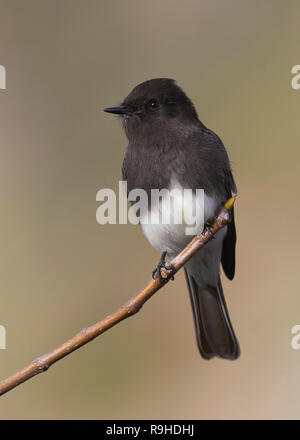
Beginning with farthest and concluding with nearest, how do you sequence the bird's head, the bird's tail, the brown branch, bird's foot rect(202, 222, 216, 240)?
the bird's tail → the bird's head → bird's foot rect(202, 222, 216, 240) → the brown branch

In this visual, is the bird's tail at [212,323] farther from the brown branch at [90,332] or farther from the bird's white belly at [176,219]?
the brown branch at [90,332]

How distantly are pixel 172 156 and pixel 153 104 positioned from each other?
28 centimetres

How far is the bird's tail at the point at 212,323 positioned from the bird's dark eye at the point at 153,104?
3.12 feet

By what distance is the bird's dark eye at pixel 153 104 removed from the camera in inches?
112

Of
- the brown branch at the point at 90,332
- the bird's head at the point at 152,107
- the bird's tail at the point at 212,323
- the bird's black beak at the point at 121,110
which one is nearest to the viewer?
the brown branch at the point at 90,332

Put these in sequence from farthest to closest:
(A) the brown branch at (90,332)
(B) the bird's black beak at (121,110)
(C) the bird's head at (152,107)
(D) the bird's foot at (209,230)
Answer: (C) the bird's head at (152,107) < (B) the bird's black beak at (121,110) < (D) the bird's foot at (209,230) < (A) the brown branch at (90,332)

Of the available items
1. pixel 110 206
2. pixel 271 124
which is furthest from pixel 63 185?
pixel 271 124

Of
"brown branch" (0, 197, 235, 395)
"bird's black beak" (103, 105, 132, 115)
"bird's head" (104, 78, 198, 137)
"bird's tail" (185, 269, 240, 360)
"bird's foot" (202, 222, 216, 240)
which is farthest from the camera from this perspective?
"bird's tail" (185, 269, 240, 360)

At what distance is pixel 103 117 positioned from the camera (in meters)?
4.44

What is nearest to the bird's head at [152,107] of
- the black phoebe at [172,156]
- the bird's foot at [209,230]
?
the black phoebe at [172,156]

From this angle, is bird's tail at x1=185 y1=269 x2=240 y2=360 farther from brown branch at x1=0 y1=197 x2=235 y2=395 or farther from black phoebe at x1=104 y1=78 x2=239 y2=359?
brown branch at x1=0 y1=197 x2=235 y2=395

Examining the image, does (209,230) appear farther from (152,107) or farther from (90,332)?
(152,107)

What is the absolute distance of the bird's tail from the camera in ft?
10.0

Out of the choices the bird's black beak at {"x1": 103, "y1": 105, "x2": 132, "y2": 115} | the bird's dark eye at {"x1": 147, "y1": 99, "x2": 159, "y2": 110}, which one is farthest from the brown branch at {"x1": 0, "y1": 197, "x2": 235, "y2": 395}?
the bird's dark eye at {"x1": 147, "y1": 99, "x2": 159, "y2": 110}
